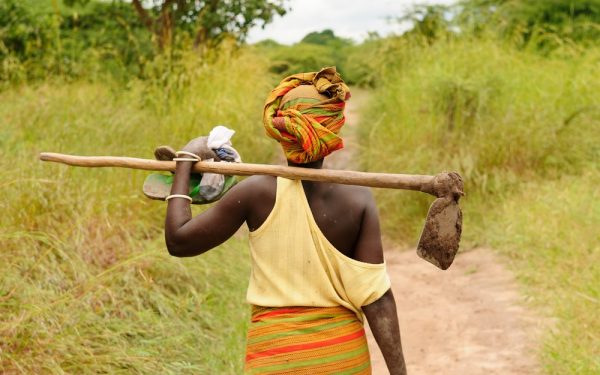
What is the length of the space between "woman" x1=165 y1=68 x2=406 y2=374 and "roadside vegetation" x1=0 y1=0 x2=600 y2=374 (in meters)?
1.42

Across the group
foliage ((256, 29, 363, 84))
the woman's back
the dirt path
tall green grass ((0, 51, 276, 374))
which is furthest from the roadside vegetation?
foliage ((256, 29, 363, 84))

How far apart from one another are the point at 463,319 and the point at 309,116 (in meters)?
3.53

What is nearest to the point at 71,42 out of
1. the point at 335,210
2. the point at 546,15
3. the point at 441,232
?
the point at 546,15

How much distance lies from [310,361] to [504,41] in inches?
321

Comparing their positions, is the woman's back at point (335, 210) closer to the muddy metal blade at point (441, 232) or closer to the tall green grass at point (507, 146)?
the muddy metal blade at point (441, 232)

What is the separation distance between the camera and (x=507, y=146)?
7.92 meters

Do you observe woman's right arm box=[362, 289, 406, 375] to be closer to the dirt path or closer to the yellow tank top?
the yellow tank top

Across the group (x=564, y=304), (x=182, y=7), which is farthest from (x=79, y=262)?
(x=182, y=7)

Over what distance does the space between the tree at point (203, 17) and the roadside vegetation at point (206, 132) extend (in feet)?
0.12

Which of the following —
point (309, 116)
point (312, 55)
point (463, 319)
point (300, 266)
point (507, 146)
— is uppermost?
point (309, 116)

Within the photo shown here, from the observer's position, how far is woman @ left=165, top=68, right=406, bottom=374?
2.34 m

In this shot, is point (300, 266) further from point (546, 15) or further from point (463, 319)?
point (546, 15)

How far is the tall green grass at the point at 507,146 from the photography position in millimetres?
6312

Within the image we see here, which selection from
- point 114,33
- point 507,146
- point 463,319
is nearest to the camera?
point 463,319
